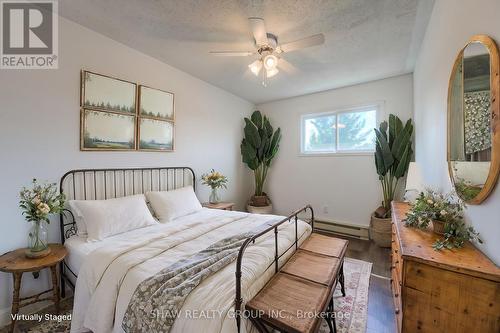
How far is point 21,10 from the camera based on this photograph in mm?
1868

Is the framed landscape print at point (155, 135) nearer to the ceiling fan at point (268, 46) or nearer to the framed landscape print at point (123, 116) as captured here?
the framed landscape print at point (123, 116)

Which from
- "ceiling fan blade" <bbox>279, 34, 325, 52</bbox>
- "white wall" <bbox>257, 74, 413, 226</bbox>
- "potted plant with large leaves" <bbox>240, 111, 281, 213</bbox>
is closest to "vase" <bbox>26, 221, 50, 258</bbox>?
"ceiling fan blade" <bbox>279, 34, 325, 52</bbox>

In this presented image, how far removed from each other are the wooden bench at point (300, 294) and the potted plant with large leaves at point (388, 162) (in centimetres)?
182

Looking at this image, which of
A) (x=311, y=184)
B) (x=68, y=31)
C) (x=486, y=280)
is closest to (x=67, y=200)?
(x=68, y=31)

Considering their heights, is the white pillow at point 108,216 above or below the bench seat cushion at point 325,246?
above

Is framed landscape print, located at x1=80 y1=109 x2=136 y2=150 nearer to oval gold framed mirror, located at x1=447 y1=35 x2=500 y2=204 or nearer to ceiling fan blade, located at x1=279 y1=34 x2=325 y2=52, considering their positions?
ceiling fan blade, located at x1=279 y1=34 x2=325 y2=52

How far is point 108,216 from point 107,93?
1.39 m

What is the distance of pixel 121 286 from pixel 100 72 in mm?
2227

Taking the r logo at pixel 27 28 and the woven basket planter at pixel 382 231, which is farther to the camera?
the woven basket planter at pixel 382 231

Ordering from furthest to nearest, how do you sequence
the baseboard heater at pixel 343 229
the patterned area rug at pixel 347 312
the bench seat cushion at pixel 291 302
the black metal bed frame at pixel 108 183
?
the baseboard heater at pixel 343 229 → the black metal bed frame at pixel 108 183 → the patterned area rug at pixel 347 312 → the bench seat cushion at pixel 291 302

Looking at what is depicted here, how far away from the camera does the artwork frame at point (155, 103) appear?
2.71 metres

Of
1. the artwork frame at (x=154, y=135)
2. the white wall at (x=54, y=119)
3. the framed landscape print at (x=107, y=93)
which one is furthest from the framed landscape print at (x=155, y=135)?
the framed landscape print at (x=107, y=93)

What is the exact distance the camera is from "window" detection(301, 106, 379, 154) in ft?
12.2

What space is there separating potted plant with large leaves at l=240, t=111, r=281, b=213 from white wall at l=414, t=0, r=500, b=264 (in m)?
2.61
